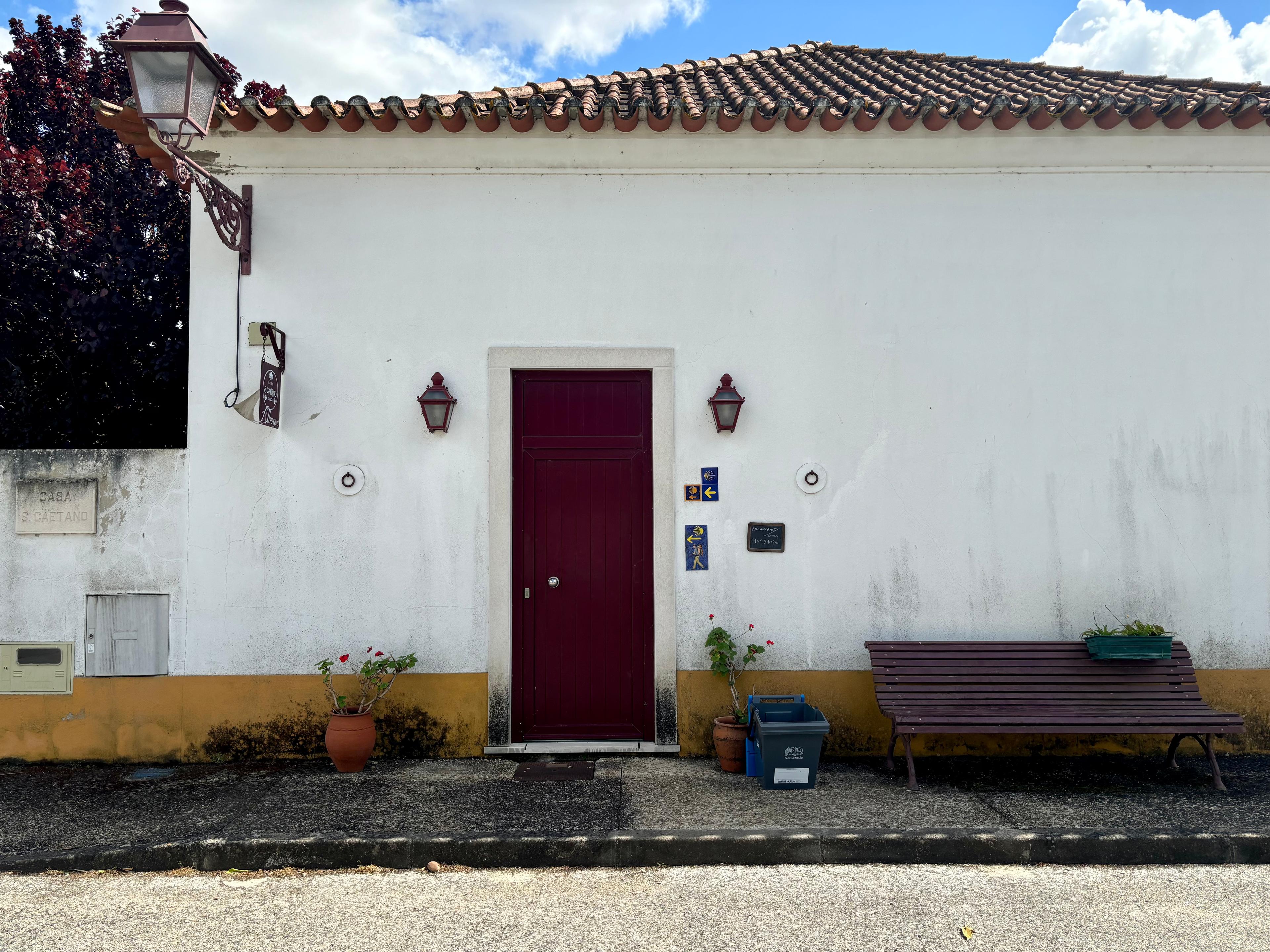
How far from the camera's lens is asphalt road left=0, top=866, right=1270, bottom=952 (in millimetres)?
3348

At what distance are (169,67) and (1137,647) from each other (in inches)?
268

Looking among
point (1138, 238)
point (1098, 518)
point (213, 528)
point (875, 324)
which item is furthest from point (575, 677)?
point (1138, 238)

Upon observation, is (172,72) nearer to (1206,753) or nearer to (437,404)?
(437,404)

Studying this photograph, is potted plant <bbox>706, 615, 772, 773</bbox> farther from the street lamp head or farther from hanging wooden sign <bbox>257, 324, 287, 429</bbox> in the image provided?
the street lamp head

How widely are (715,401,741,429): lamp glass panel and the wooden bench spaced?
5.88 ft

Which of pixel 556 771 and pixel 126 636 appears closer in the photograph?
pixel 556 771

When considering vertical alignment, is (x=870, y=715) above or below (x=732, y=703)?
below

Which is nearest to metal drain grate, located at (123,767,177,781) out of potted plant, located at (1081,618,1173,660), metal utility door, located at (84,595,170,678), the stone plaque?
metal utility door, located at (84,595,170,678)

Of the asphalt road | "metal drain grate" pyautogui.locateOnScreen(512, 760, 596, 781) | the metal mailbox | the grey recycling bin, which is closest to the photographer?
the asphalt road

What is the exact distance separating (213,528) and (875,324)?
16.1ft

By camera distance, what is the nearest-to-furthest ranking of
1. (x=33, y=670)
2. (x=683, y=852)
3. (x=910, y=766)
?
(x=683, y=852), (x=910, y=766), (x=33, y=670)

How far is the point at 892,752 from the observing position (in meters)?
5.29

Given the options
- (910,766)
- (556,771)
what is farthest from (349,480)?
(910,766)

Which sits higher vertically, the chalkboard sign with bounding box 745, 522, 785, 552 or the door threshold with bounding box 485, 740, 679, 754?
the chalkboard sign with bounding box 745, 522, 785, 552
